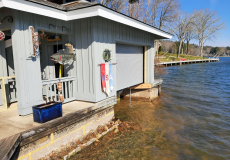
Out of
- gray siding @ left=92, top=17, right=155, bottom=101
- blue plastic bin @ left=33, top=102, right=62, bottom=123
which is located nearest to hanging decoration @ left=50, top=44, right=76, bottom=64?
gray siding @ left=92, top=17, right=155, bottom=101

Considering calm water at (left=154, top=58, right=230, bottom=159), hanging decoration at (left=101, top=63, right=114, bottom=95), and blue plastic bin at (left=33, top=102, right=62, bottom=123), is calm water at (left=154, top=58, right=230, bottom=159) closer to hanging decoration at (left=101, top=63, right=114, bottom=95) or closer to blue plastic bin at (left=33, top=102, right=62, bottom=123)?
hanging decoration at (left=101, top=63, right=114, bottom=95)

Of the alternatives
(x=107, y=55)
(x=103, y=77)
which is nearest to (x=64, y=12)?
(x=107, y=55)

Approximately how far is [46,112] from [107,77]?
2.33 meters

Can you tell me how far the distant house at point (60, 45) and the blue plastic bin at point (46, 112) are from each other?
64 cm

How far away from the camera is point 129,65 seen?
7.97 m

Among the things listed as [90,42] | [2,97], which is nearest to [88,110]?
[90,42]

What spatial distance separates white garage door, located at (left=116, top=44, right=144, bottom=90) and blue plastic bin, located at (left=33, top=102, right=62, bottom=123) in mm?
3360

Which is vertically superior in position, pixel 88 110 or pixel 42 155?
pixel 88 110

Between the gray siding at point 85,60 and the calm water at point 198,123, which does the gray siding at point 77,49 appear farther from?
the calm water at point 198,123

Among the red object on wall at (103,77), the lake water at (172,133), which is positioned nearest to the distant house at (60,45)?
the red object on wall at (103,77)

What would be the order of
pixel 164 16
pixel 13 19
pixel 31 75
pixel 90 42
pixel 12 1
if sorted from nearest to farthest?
1. pixel 12 1
2. pixel 13 19
3. pixel 31 75
4. pixel 90 42
5. pixel 164 16

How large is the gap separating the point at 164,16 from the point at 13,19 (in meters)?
32.9

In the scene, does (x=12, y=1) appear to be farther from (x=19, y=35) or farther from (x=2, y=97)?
(x=2, y=97)

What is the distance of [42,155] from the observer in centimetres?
370
